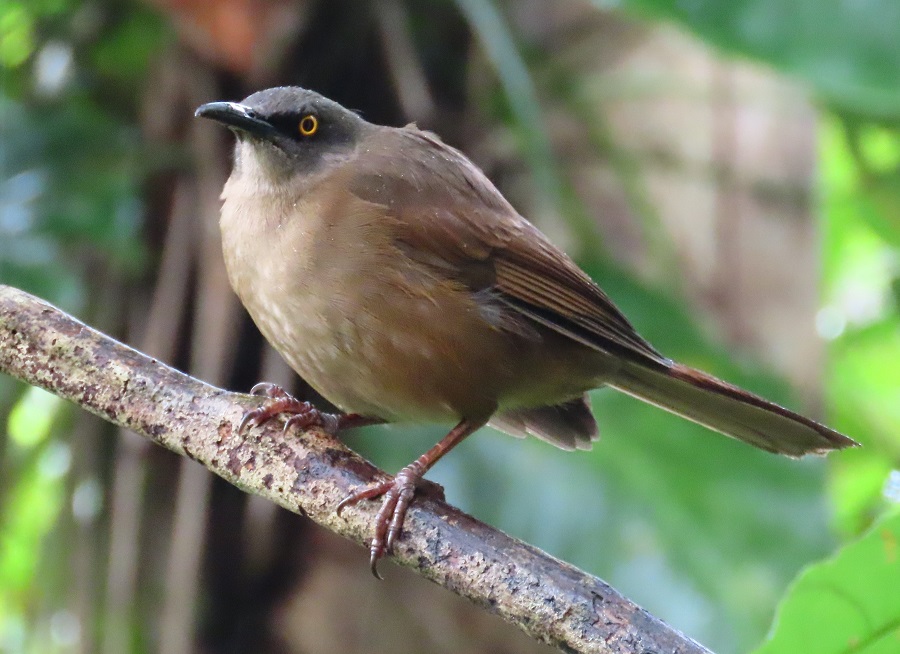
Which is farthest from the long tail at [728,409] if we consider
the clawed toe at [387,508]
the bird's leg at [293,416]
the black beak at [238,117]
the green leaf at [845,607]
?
the black beak at [238,117]

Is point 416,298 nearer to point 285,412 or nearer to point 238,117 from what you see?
point 285,412

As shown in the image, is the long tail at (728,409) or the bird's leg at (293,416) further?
the long tail at (728,409)

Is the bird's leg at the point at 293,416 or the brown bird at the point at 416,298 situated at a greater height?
the brown bird at the point at 416,298

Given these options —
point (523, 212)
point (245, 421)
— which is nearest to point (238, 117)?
point (245, 421)

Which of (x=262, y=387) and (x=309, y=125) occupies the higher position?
(x=309, y=125)

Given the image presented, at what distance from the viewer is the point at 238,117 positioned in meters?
3.11

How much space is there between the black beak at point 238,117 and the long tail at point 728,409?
1.30m

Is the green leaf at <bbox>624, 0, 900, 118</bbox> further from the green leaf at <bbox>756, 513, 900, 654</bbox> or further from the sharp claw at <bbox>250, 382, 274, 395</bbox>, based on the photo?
the green leaf at <bbox>756, 513, 900, 654</bbox>

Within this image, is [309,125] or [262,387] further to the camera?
[309,125]

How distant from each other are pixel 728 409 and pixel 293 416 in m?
1.32

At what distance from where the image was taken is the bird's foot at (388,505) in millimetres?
2357

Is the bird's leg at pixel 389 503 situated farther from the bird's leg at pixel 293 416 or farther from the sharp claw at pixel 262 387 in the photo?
the sharp claw at pixel 262 387

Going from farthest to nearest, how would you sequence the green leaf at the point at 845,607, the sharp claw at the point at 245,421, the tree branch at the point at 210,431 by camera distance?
1. the sharp claw at the point at 245,421
2. the tree branch at the point at 210,431
3. the green leaf at the point at 845,607

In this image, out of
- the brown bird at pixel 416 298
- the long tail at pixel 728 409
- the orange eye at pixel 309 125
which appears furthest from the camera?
the orange eye at pixel 309 125
